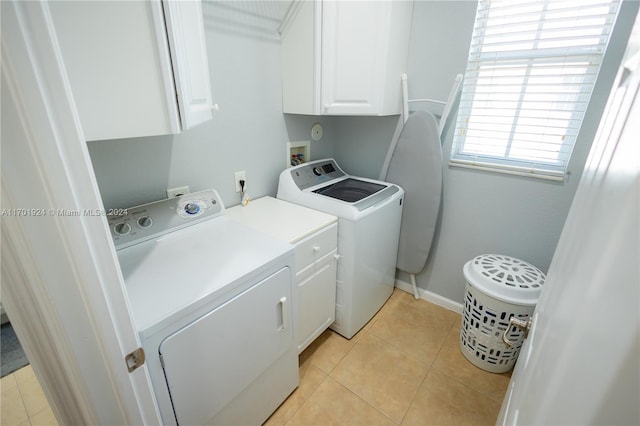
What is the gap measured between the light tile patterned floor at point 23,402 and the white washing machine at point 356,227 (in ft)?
5.33

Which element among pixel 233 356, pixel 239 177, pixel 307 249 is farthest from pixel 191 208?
pixel 233 356

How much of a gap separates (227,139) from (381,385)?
5.50 feet

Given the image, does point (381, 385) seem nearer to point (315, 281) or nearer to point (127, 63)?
point (315, 281)

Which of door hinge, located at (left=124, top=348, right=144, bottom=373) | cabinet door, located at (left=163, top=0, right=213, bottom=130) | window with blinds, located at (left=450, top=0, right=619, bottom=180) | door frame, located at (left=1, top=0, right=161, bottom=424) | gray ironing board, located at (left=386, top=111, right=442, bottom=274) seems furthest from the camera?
gray ironing board, located at (left=386, top=111, right=442, bottom=274)

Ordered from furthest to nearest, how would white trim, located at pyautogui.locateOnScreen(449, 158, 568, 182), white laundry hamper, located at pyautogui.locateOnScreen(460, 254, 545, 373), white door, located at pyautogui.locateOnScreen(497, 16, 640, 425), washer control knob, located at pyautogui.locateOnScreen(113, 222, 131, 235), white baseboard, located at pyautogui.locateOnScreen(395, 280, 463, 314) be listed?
white baseboard, located at pyautogui.locateOnScreen(395, 280, 463, 314)
white trim, located at pyautogui.locateOnScreen(449, 158, 568, 182)
white laundry hamper, located at pyautogui.locateOnScreen(460, 254, 545, 373)
washer control knob, located at pyautogui.locateOnScreen(113, 222, 131, 235)
white door, located at pyautogui.locateOnScreen(497, 16, 640, 425)

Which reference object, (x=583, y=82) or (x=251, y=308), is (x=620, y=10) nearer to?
(x=583, y=82)

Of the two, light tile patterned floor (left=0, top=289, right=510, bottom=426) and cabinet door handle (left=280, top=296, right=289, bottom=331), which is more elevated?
cabinet door handle (left=280, top=296, right=289, bottom=331)

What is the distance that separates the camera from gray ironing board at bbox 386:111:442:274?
1.90 m

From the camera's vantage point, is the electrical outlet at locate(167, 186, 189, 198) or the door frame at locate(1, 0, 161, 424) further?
the electrical outlet at locate(167, 186, 189, 198)

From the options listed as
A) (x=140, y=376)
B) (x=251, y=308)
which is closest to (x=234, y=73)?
(x=251, y=308)

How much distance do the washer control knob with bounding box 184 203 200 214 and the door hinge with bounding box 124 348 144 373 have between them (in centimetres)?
91

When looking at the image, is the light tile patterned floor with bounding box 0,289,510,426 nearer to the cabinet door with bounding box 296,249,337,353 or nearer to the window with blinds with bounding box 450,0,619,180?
the cabinet door with bounding box 296,249,337,353

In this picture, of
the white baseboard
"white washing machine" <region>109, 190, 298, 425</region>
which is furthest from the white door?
the white baseboard

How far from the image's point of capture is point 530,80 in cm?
155
